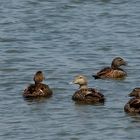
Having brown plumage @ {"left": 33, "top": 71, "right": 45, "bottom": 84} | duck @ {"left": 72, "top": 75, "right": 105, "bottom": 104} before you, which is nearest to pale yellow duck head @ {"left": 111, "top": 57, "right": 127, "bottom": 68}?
brown plumage @ {"left": 33, "top": 71, "right": 45, "bottom": 84}

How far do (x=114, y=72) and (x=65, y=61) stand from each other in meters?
2.37

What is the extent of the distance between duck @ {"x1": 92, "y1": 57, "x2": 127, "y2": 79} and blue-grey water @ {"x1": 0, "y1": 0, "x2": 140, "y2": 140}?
0.22 m

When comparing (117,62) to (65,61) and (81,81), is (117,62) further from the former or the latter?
(81,81)

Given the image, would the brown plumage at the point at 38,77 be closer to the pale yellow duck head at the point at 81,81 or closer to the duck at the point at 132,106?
the pale yellow duck head at the point at 81,81

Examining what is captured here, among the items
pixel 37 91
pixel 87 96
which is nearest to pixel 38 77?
pixel 37 91

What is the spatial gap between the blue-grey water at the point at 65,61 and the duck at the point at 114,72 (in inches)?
8.8

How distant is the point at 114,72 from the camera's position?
29438mm

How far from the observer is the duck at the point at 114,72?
28.9 m

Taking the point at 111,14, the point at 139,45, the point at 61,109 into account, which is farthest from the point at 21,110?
the point at 111,14

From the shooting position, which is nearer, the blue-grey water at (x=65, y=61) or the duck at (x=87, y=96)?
the blue-grey water at (x=65, y=61)

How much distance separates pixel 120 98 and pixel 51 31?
1138 centimetres

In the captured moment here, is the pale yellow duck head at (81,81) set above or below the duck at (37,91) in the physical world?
above

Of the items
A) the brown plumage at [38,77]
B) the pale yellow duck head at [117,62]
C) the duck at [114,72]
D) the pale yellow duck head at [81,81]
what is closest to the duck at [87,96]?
the pale yellow duck head at [81,81]

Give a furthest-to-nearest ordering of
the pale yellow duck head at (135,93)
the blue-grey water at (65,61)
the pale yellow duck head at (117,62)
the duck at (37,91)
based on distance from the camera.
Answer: the pale yellow duck head at (117,62), the duck at (37,91), the pale yellow duck head at (135,93), the blue-grey water at (65,61)
